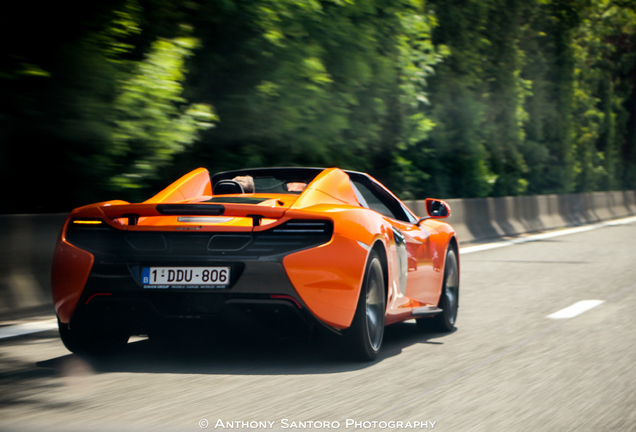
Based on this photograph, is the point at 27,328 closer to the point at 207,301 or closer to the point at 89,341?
the point at 89,341

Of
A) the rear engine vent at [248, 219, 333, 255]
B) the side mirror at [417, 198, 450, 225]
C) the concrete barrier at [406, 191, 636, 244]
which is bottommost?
the concrete barrier at [406, 191, 636, 244]

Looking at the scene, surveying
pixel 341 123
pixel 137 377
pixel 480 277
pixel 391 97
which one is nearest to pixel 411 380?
pixel 137 377

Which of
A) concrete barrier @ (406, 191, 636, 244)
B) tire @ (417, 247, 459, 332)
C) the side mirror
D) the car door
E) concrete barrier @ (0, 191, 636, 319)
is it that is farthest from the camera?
concrete barrier @ (406, 191, 636, 244)

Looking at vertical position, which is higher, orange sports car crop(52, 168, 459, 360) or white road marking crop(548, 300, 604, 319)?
orange sports car crop(52, 168, 459, 360)

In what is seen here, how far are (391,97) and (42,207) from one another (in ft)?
26.3

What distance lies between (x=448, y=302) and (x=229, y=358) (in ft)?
7.95

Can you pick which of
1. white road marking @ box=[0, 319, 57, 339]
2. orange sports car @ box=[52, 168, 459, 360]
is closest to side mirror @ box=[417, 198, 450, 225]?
orange sports car @ box=[52, 168, 459, 360]

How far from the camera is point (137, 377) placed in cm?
547

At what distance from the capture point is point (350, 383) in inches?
212

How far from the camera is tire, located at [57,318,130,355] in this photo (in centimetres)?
603

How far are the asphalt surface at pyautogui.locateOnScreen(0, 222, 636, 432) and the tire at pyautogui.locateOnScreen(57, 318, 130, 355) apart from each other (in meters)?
0.10

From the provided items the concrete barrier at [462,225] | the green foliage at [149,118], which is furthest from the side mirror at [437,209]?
the concrete barrier at [462,225]

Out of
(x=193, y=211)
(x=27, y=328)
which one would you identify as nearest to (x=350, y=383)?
(x=193, y=211)

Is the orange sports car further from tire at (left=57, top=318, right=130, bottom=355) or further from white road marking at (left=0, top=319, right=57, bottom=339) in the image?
white road marking at (left=0, top=319, right=57, bottom=339)
